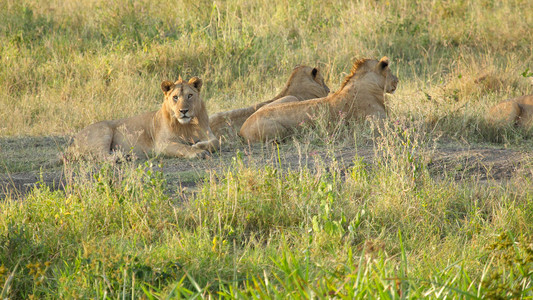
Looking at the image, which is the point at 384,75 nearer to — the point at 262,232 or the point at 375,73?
the point at 375,73

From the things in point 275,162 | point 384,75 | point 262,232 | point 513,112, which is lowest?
point 513,112

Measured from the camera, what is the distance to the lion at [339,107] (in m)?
8.26

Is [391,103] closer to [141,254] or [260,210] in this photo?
[260,210]

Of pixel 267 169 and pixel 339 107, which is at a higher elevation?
pixel 267 169

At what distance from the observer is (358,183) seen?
5.18 m

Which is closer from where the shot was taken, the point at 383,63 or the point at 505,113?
the point at 505,113

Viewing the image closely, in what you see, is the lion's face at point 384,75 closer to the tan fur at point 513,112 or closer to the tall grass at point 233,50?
the tall grass at point 233,50

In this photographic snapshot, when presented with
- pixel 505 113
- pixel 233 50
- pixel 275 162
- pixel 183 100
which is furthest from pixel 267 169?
pixel 233 50

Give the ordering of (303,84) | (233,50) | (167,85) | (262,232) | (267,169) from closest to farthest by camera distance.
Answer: (262,232) < (267,169) < (167,85) < (303,84) < (233,50)

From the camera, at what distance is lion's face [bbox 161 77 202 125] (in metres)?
7.85

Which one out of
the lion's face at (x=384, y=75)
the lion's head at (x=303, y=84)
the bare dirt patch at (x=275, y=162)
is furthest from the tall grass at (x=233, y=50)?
the bare dirt patch at (x=275, y=162)

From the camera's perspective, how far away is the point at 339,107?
845 cm

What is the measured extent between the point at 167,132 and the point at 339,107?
2146 mm

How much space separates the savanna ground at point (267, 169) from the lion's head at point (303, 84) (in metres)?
1.10
